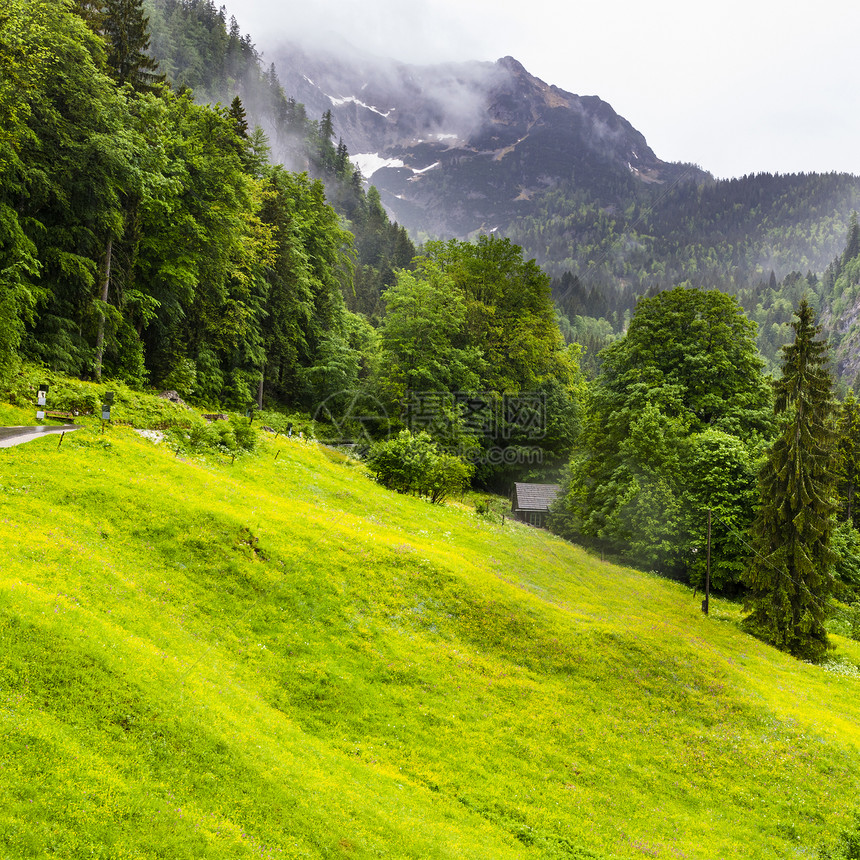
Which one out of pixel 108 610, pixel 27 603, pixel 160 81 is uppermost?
pixel 160 81

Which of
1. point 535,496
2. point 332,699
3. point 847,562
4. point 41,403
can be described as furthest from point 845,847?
point 535,496

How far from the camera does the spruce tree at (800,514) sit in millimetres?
31688

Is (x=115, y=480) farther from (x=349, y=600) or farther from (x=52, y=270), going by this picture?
(x=52, y=270)

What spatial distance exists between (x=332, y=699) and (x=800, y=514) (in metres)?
29.7

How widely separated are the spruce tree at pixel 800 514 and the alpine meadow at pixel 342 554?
19cm

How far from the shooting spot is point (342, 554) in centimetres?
2303

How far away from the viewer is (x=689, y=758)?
18375 millimetres

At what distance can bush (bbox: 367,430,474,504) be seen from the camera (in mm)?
40344

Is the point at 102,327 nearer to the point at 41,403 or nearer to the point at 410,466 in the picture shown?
the point at 41,403

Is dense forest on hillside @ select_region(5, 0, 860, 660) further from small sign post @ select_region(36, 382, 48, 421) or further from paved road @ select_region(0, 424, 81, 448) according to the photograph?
paved road @ select_region(0, 424, 81, 448)

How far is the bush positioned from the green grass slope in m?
11.3

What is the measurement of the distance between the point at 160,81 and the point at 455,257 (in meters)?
32.9

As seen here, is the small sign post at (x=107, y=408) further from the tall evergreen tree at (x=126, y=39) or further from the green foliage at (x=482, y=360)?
the green foliage at (x=482, y=360)

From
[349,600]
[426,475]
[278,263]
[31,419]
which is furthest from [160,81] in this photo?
[349,600]
